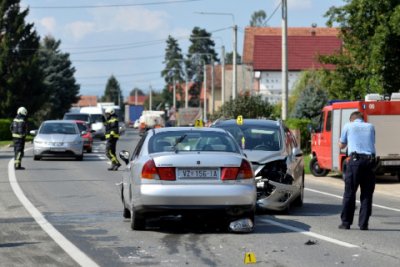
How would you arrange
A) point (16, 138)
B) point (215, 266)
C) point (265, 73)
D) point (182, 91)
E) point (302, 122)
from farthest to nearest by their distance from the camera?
point (182, 91)
point (265, 73)
point (302, 122)
point (16, 138)
point (215, 266)

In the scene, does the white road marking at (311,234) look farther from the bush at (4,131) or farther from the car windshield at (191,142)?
the bush at (4,131)

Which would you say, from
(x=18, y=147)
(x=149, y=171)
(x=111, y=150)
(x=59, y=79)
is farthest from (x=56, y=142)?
(x=59, y=79)

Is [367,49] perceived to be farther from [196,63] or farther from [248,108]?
[196,63]

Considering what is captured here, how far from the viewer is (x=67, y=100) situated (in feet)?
328

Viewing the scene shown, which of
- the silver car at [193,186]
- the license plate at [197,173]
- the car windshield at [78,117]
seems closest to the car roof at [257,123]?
the silver car at [193,186]

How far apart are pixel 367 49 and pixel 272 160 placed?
837 inches

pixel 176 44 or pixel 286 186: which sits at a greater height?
pixel 176 44

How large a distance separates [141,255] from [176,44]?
480 feet

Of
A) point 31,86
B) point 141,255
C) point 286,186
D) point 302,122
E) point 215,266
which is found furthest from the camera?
point 31,86

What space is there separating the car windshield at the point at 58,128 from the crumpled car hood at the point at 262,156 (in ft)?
65.0

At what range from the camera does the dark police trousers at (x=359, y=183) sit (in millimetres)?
13414

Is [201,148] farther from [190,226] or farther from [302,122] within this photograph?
[302,122]

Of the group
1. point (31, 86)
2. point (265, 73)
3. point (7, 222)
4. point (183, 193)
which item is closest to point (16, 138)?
point (7, 222)

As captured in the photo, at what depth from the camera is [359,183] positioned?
A: 44.4 ft
